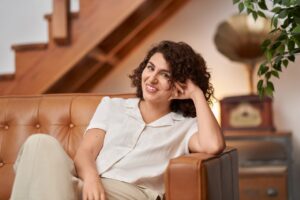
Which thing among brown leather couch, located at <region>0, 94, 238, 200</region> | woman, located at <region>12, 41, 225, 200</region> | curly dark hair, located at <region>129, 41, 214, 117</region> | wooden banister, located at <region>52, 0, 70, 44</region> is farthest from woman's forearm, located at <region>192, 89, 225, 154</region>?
wooden banister, located at <region>52, 0, 70, 44</region>

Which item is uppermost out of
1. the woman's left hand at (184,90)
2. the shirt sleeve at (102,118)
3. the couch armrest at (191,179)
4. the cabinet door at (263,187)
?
the woman's left hand at (184,90)

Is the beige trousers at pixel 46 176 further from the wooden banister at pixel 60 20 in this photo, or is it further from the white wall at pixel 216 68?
the white wall at pixel 216 68

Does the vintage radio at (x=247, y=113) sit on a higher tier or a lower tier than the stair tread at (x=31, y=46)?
lower

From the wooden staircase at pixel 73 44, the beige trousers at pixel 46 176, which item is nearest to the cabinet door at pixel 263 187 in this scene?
the wooden staircase at pixel 73 44

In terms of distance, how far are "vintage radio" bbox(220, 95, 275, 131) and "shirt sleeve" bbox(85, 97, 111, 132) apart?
5.31 feet

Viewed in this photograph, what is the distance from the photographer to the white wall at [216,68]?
148 inches

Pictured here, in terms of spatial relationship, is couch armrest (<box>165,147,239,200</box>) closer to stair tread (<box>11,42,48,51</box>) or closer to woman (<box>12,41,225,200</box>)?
woman (<box>12,41,225,200</box>)

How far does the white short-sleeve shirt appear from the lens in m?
1.78

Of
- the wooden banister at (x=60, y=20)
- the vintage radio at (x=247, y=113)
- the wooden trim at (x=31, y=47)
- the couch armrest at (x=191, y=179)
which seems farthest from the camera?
the vintage radio at (x=247, y=113)

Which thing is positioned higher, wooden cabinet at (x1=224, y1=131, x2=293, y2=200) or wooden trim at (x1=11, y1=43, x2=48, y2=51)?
wooden trim at (x1=11, y1=43, x2=48, y2=51)

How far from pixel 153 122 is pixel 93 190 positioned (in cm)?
38

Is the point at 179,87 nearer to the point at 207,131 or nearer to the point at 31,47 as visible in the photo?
the point at 207,131

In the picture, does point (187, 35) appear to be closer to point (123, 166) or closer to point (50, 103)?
point (50, 103)

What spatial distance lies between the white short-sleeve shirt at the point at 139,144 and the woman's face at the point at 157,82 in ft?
0.29
